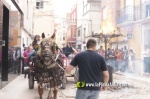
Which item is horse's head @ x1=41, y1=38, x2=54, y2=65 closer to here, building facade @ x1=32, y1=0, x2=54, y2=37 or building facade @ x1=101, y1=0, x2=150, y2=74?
building facade @ x1=101, y1=0, x2=150, y2=74

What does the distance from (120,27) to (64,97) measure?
62.4 ft

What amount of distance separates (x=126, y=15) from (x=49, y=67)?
1935cm

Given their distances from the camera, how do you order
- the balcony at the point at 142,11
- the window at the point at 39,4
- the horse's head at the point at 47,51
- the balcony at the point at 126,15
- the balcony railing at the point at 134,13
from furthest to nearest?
the window at the point at 39,4
the balcony at the point at 126,15
the balcony railing at the point at 134,13
the balcony at the point at 142,11
the horse's head at the point at 47,51

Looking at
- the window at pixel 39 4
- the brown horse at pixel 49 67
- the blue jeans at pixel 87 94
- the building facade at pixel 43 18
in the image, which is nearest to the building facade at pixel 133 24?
the brown horse at pixel 49 67

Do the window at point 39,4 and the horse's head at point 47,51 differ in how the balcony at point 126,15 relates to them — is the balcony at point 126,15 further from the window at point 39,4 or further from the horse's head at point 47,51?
the window at point 39,4

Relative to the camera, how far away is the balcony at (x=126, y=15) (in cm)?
2658

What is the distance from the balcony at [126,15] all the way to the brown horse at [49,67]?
58.7 feet

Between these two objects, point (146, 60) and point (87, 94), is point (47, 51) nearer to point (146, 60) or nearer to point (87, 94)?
point (87, 94)

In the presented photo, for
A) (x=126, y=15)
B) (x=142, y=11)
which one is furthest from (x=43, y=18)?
(x=142, y=11)

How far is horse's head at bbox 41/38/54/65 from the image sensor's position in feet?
28.3

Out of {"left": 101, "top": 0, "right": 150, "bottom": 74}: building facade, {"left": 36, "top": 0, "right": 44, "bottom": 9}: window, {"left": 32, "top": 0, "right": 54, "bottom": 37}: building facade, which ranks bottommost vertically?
{"left": 101, "top": 0, "right": 150, "bottom": 74}: building facade

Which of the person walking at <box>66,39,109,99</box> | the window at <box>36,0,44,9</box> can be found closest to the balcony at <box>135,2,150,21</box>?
the person walking at <box>66,39,109,99</box>

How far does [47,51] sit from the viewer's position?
8594 mm

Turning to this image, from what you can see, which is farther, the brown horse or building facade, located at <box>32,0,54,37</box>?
building facade, located at <box>32,0,54,37</box>
